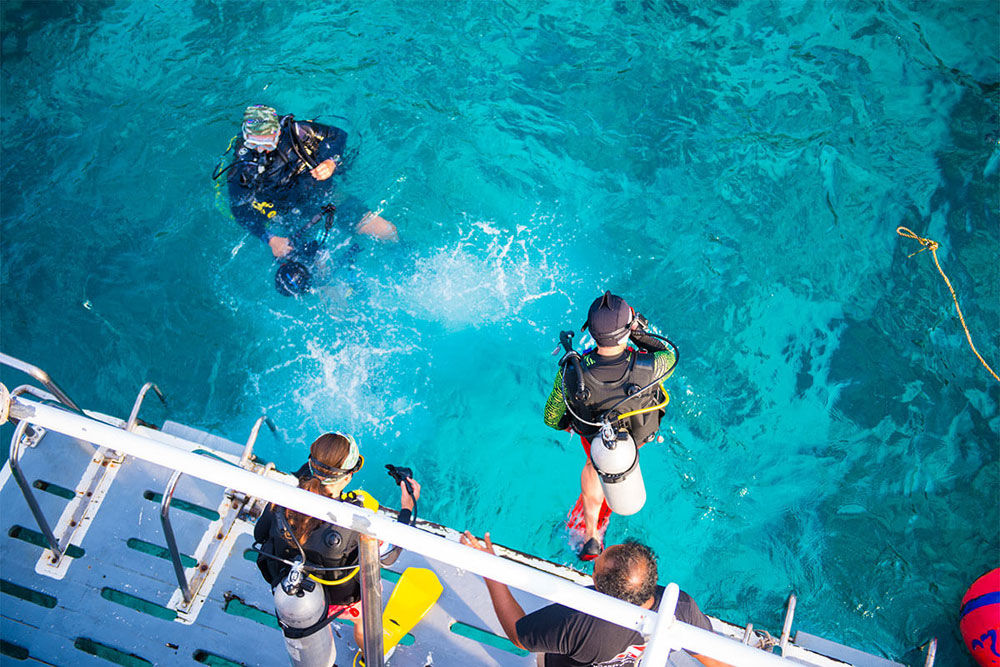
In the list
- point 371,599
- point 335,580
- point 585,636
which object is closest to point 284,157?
point 335,580

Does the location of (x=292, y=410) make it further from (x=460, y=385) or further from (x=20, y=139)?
(x=20, y=139)

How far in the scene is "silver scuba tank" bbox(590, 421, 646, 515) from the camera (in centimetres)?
353

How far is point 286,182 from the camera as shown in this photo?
229 inches

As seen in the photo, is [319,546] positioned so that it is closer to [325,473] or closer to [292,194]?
[325,473]

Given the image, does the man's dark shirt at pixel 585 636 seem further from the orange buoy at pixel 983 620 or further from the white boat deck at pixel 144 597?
the orange buoy at pixel 983 620

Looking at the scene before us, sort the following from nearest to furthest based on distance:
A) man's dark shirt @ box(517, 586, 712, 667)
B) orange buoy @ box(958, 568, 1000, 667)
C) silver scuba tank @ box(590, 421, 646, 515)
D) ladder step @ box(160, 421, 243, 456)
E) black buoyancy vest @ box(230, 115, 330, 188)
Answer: man's dark shirt @ box(517, 586, 712, 667)
silver scuba tank @ box(590, 421, 646, 515)
orange buoy @ box(958, 568, 1000, 667)
ladder step @ box(160, 421, 243, 456)
black buoyancy vest @ box(230, 115, 330, 188)

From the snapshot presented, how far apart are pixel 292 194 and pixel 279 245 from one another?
18.5 inches

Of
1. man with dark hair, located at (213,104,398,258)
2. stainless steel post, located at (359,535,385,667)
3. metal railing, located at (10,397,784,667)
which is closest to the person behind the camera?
metal railing, located at (10,397,784,667)

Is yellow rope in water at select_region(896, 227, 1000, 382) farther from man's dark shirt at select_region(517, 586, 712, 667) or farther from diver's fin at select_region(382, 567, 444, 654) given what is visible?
diver's fin at select_region(382, 567, 444, 654)

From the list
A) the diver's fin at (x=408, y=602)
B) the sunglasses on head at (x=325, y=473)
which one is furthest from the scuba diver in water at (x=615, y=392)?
the sunglasses on head at (x=325, y=473)

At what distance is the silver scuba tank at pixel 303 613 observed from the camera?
9.16 feet

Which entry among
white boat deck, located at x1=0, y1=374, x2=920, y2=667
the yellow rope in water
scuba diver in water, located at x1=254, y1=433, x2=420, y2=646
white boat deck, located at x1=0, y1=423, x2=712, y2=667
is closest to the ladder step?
white boat deck, located at x1=0, y1=374, x2=920, y2=667

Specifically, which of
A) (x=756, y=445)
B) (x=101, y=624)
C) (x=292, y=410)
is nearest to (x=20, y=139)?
(x=292, y=410)

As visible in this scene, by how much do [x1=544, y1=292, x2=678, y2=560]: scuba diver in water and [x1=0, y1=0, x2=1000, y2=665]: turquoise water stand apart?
1361 millimetres
